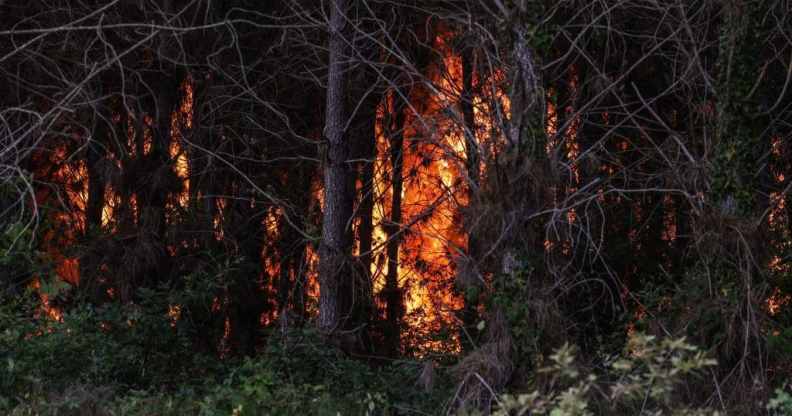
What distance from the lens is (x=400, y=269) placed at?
17688 mm

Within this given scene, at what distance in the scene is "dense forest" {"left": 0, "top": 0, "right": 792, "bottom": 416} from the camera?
8203mm

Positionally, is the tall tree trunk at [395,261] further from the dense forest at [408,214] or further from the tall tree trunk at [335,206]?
the tall tree trunk at [335,206]

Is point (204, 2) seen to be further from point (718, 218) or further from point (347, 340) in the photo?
point (718, 218)

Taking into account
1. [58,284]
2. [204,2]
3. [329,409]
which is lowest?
[329,409]

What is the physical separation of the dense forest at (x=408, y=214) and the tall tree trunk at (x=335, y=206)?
33 millimetres

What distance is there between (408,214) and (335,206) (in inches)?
221

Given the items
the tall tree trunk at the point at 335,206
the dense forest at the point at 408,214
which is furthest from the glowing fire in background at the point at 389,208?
the tall tree trunk at the point at 335,206

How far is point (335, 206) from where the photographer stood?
11.9 meters

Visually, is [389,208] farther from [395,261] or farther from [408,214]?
[395,261]

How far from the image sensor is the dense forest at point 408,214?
8.20m

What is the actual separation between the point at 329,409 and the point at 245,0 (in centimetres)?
Result: 757

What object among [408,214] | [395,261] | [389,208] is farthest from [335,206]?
[389,208]

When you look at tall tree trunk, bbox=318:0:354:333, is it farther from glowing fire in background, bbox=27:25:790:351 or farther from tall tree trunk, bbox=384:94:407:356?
tall tree trunk, bbox=384:94:407:356

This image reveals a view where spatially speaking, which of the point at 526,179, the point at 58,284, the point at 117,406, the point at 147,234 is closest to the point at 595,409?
the point at 526,179
